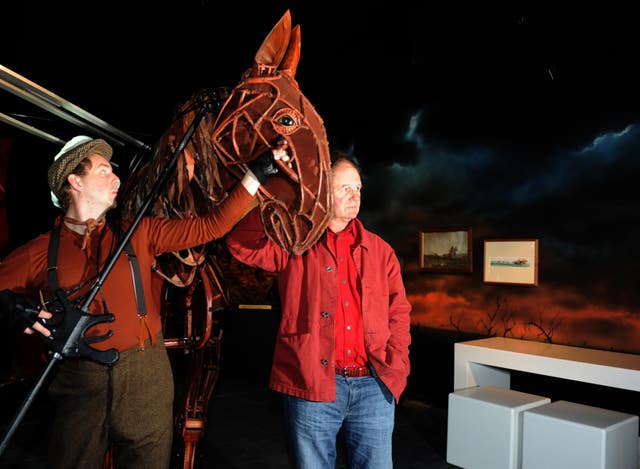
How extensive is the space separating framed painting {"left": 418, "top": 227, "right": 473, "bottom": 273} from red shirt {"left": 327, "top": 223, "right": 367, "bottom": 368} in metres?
2.70

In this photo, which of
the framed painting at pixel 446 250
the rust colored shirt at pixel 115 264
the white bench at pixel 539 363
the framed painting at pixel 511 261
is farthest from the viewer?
the framed painting at pixel 446 250

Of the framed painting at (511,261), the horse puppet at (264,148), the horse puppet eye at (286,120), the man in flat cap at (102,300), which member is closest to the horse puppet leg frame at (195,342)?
the horse puppet at (264,148)

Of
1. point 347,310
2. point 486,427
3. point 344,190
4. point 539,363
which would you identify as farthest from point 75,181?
point 539,363

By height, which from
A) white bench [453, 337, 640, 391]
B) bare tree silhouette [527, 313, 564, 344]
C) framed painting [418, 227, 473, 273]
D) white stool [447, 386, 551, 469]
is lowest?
white stool [447, 386, 551, 469]

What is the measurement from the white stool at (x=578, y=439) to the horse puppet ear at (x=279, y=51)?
2.45 meters

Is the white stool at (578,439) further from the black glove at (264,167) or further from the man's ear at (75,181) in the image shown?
the man's ear at (75,181)

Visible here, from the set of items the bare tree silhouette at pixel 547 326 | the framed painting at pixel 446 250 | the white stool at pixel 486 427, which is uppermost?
the framed painting at pixel 446 250

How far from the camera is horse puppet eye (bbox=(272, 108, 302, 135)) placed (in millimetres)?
1427

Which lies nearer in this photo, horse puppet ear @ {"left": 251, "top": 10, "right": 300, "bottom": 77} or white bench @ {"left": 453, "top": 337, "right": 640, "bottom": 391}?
horse puppet ear @ {"left": 251, "top": 10, "right": 300, "bottom": 77}

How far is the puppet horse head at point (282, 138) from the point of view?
1.42m

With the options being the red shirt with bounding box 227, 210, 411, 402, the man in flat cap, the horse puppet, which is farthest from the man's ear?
the red shirt with bounding box 227, 210, 411, 402

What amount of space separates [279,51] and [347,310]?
87 cm

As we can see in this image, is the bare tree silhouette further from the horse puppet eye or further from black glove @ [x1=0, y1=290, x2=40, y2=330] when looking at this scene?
black glove @ [x1=0, y1=290, x2=40, y2=330]

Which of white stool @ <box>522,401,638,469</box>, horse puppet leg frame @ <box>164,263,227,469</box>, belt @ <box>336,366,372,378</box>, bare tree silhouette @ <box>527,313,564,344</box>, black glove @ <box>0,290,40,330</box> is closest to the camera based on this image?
black glove @ <box>0,290,40,330</box>
